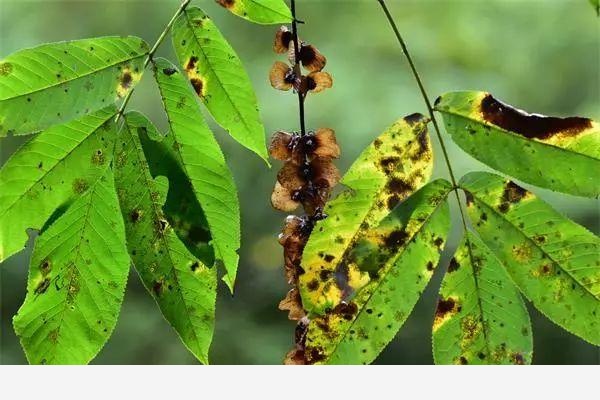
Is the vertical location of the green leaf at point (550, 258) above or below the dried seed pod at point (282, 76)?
below

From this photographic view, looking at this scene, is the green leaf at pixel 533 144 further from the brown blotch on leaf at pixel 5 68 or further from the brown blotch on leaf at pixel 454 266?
the brown blotch on leaf at pixel 5 68

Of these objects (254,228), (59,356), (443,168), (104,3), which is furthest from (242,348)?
(59,356)

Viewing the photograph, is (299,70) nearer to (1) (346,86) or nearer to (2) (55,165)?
(2) (55,165)

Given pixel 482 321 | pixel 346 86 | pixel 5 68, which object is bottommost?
pixel 482 321

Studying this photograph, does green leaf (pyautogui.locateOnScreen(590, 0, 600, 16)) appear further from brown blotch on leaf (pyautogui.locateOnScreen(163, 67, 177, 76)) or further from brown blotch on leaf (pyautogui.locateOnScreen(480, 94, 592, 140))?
brown blotch on leaf (pyautogui.locateOnScreen(163, 67, 177, 76))

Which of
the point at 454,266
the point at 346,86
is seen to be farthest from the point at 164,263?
the point at 346,86

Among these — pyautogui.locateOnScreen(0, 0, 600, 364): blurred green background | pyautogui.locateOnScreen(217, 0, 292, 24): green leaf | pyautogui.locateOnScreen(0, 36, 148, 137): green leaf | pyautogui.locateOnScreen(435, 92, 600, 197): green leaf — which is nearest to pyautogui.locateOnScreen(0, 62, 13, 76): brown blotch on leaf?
pyautogui.locateOnScreen(0, 36, 148, 137): green leaf

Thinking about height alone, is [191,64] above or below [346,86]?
below

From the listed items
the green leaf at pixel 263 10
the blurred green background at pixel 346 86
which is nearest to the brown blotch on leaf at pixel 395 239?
the green leaf at pixel 263 10
